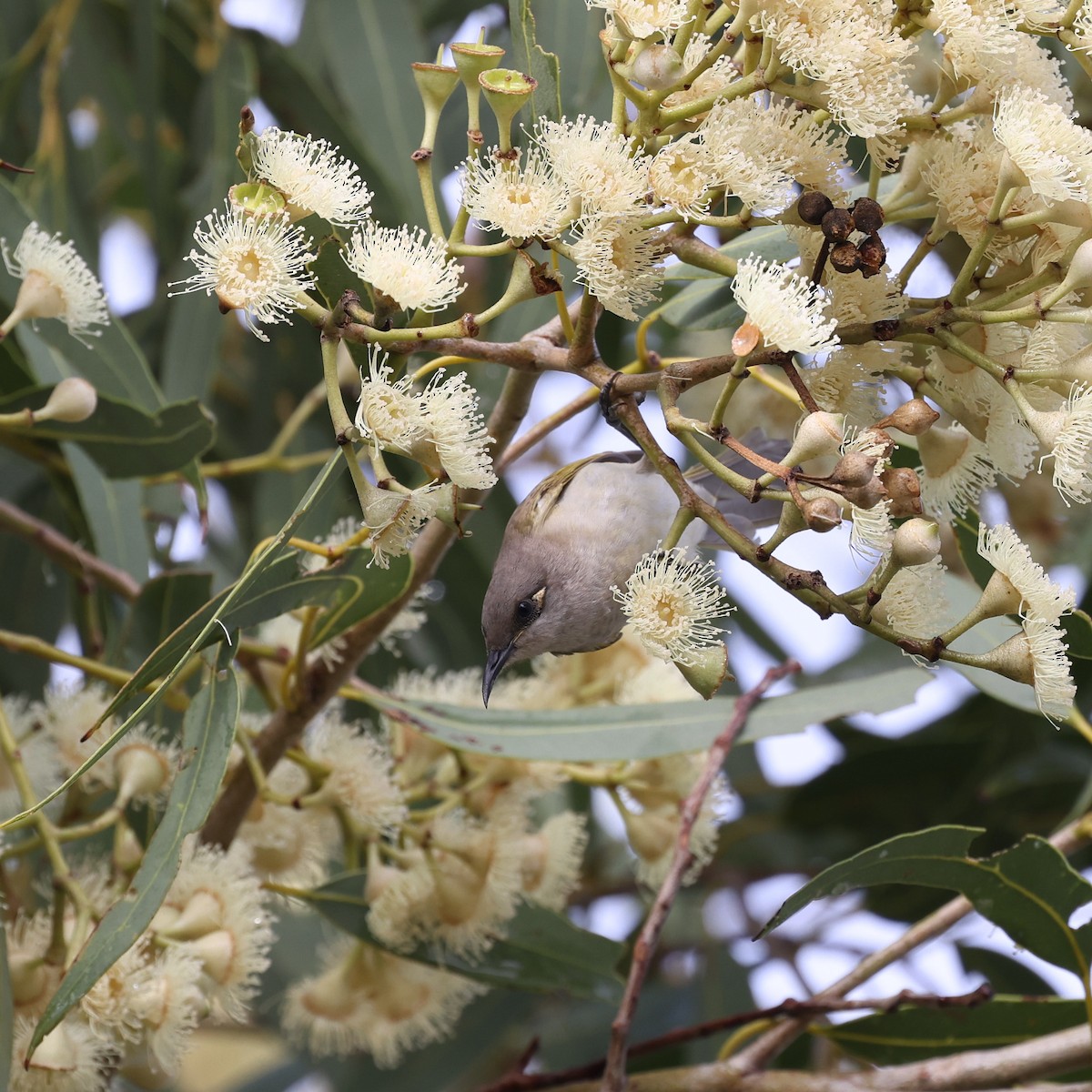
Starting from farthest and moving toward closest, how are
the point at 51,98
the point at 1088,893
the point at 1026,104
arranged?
1. the point at 51,98
2. the point at 1088,893
3. the point at 1026,104

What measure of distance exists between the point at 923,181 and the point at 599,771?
0.96 metres

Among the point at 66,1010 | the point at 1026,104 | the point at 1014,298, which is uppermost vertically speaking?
the point at 1026,104

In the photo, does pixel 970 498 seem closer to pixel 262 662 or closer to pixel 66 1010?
pixel 66 1010

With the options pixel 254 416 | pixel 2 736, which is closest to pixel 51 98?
pixel 254 416

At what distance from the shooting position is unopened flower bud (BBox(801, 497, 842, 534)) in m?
0.86

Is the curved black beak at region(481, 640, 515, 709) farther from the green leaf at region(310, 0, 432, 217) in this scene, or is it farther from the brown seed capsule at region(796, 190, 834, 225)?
the green leaf at region(310, 0, 432, 217)

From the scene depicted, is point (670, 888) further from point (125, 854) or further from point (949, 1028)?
point (125, 854)

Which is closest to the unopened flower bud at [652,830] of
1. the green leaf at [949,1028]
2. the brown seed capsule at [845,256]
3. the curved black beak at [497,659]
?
the green leaf at [949,1028]

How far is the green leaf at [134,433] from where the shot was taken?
160cm

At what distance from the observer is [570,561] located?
1410 mm

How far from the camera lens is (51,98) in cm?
240

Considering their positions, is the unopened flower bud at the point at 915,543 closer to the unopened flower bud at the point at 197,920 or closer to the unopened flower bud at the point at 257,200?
the unopened flower bud at the point at 257,200

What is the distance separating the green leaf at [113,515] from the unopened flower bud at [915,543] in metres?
1.22

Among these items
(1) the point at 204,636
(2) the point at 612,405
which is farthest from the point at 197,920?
(2) the point at 612,405
